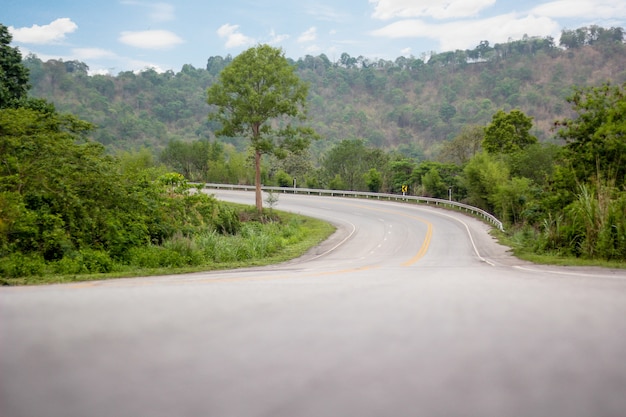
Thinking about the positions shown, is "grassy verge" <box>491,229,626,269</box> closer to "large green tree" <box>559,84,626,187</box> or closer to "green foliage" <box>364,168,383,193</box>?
"large green tree" <box>559,84,626,187</box>

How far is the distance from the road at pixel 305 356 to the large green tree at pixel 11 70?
4142 centimetres

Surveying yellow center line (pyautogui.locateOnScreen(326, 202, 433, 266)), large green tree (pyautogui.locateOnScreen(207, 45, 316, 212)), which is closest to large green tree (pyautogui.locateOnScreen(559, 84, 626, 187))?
yellow center line (pyautogui.locateOnScreen(326, 202, 433, 266))

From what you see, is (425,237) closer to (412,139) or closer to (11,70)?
(11,70)

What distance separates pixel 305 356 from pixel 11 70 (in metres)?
45.8

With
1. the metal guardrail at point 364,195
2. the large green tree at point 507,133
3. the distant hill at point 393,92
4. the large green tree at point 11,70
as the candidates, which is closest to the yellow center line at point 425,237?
the metal guardrail at point 364,195

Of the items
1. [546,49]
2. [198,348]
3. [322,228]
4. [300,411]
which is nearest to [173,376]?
[198,348]

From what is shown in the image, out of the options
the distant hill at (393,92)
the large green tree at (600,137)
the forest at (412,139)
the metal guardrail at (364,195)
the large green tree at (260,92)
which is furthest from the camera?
the distant hill at (393,92)

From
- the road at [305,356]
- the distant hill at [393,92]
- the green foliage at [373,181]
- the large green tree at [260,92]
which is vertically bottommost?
the green foliage at [373,181]

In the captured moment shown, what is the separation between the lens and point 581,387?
2.33 meters

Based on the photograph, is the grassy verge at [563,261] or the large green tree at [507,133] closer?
the grassy verge at [563,261]

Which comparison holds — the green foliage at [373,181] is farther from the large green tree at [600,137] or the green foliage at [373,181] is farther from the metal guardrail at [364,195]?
the large green tree at [600,137]

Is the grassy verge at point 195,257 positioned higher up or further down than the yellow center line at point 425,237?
higher up

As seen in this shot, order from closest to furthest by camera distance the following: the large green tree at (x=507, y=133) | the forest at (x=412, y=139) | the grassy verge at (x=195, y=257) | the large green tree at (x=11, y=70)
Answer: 1. the grassy verge at (x=195, y=257)
2. the forest at (x=412, y=139)
3. the large green tree at (x=11, y=70)
4. the large green tree at (x=507, y=133)

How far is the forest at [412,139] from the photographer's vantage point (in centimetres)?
1891
